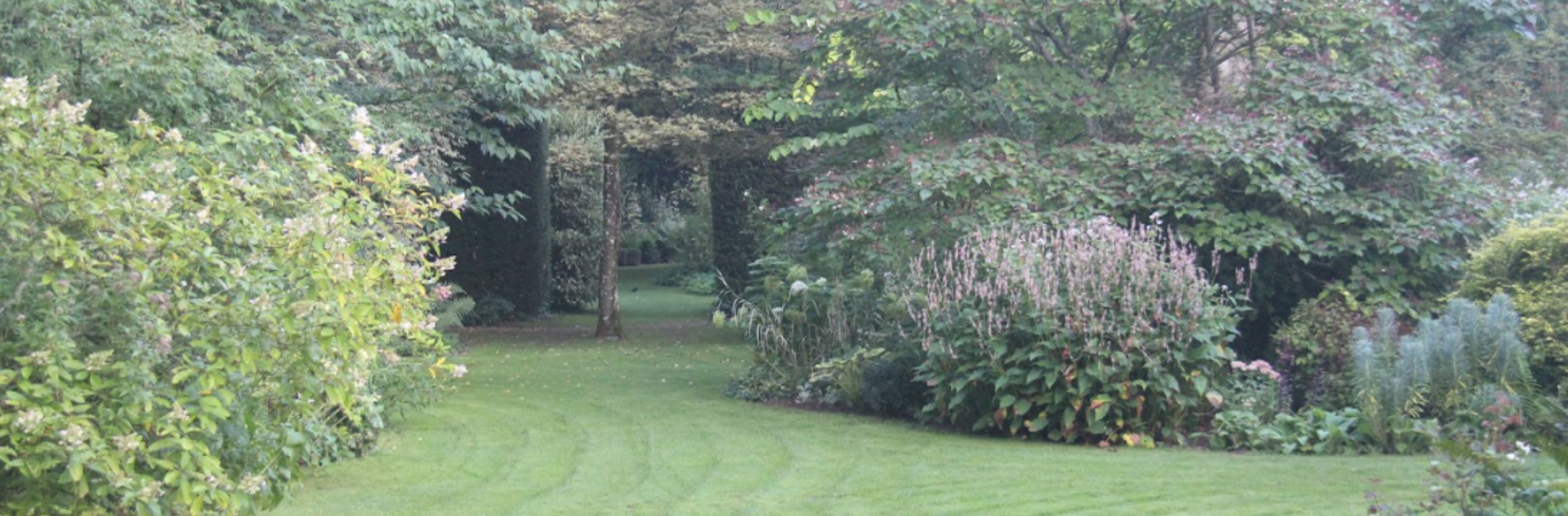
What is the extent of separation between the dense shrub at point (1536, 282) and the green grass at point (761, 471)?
1.46m

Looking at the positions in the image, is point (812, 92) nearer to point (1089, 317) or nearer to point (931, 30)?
point (931, 30)

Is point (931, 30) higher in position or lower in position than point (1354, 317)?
higher

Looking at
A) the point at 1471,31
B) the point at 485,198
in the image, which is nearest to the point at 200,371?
the point at 485,198

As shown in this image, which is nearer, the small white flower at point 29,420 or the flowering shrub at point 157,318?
the small white flower at point 29,420

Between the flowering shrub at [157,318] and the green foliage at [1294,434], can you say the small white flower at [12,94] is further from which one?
the green foliage at [1294,434]

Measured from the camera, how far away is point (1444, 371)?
7.84 m

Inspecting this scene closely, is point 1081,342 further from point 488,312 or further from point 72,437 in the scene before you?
point 488,312

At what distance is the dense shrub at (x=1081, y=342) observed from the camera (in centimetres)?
798

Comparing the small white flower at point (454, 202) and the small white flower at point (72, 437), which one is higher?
the small white flower at point (454, 202)

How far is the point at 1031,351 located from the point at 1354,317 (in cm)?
287

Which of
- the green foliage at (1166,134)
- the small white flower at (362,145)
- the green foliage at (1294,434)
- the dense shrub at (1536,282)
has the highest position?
the green foliage at (1166,134)

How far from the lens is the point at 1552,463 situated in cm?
688

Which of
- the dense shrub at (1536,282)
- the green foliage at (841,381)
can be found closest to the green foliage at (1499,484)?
the dense shrub at (1536,282)

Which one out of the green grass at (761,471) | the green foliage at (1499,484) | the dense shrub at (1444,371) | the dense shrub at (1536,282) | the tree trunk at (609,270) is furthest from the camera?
the tree trunk at (609,270)
